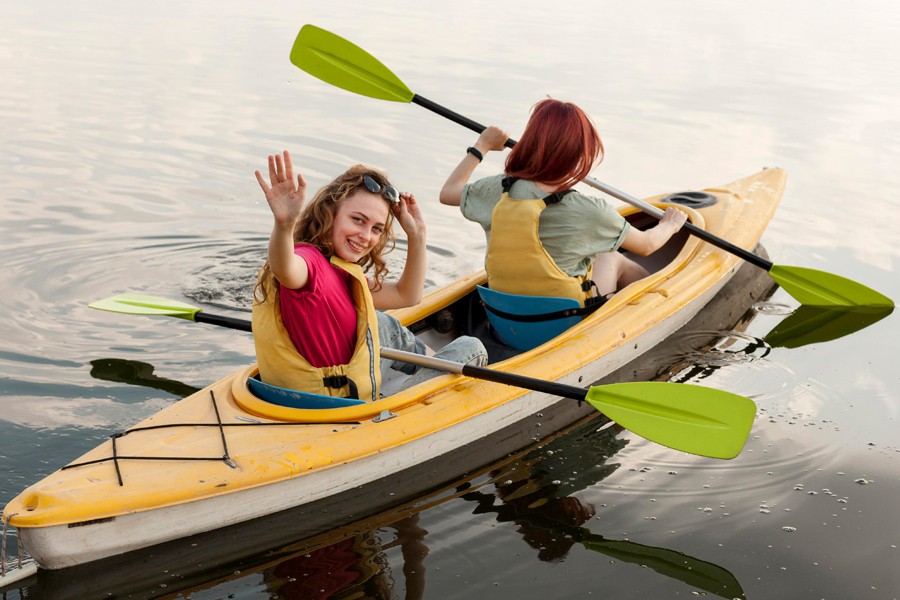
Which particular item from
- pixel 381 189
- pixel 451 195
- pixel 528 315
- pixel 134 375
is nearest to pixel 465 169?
pixel 451 195

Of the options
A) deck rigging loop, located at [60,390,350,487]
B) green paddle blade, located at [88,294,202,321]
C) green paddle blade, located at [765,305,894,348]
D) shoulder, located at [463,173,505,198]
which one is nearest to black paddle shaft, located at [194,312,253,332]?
green paddle blade, located at [88,294,202,321]

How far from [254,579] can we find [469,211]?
6.29ft

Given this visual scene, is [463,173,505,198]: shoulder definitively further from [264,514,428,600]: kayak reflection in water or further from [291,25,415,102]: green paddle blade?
[264,514,428,600]: kayak reflection in water

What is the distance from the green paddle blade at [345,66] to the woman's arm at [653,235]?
129cm

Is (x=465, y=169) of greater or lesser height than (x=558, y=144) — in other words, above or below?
below

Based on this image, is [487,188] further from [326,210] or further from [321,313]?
[321,313]

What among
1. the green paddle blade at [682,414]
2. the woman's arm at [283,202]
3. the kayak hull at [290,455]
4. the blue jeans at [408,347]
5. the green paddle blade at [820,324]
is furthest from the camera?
the green paddle blade at [820,324]

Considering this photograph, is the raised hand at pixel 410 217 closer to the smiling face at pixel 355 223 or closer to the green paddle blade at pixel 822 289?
the smiling face at pixel 355 223

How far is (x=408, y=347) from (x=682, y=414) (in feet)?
3.46

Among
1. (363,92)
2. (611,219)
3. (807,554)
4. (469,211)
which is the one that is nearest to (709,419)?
(807,554)

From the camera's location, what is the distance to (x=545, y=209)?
170 inches

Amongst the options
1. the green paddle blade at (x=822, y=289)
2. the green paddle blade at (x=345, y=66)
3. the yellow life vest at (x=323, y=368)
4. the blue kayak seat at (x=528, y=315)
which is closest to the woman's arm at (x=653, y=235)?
the blue kayak seat at (x=528, y=315)

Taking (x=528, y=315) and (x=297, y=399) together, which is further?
(x=528, y=315)

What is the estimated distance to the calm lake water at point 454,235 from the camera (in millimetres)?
3418
